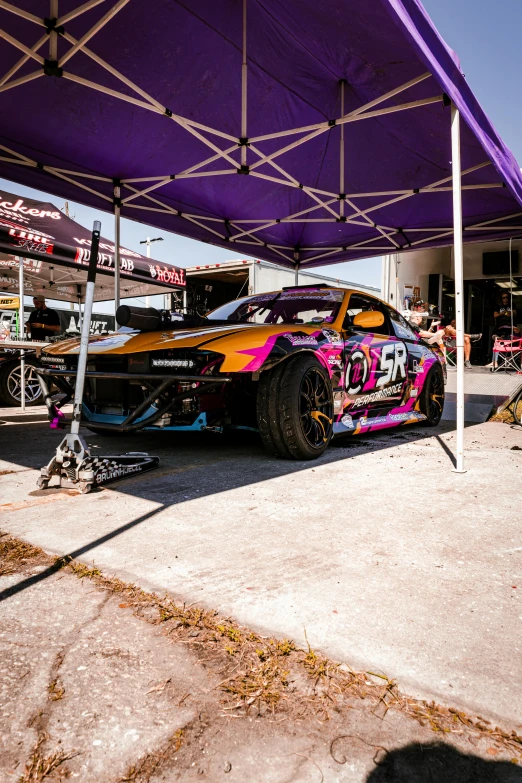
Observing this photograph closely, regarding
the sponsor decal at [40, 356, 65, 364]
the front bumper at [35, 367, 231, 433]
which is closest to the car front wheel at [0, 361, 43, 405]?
the sponsor decal at [40, 356, 65, 364]

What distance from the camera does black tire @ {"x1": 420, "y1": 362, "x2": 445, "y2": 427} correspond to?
5586 mm

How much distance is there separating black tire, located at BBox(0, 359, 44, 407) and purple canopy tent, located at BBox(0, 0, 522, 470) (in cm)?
256

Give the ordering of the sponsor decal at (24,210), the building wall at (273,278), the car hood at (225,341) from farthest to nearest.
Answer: the building wall at (273,278) < the sponsor decal at (24,210) < the car hood at (225,341)

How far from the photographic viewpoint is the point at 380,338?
473 centimetres

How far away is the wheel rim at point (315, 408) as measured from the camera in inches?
141

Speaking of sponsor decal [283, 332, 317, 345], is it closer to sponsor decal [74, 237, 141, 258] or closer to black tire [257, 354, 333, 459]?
black tire [257, 354, 333, 459]

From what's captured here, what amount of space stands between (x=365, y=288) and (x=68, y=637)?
1629 centimetres

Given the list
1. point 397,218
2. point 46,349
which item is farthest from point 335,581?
point 397,218

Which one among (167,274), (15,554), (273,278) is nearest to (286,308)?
(15,554)

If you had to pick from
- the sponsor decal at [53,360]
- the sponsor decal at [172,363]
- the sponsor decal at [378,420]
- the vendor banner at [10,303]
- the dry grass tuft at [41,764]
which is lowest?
the dry grass tuft at [41,764]

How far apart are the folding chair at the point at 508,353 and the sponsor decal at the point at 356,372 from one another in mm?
9132

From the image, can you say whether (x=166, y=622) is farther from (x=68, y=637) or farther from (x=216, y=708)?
(x=216, y=708)

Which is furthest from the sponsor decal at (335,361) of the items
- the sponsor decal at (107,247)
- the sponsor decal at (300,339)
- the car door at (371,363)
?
the sponsor decal at (107,247)

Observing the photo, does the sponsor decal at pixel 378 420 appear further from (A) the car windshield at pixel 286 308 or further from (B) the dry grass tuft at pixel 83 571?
(B) the dry grass tuft at pixel 83 571
